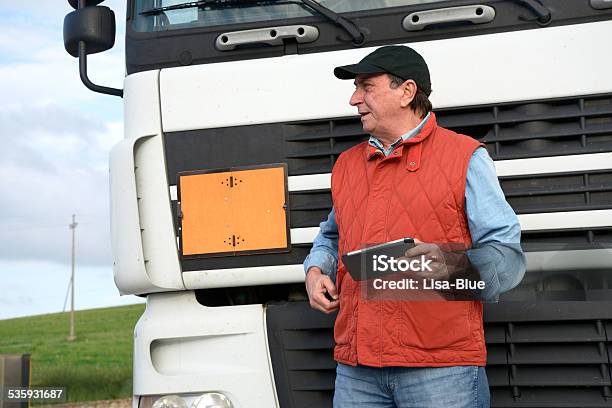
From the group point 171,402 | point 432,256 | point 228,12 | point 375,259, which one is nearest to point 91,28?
point 228,12

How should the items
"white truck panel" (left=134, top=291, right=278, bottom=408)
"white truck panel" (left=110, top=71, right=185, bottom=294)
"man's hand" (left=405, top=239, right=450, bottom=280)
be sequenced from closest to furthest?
"man's hand" (left=405, top=239, right=450, bottom=280) < "white truck panel" (left=134, top=291, right=278, bottom=408) < "white truck panel" (left=110, top=71, right=185, bottom=294)

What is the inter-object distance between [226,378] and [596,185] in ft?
5.76

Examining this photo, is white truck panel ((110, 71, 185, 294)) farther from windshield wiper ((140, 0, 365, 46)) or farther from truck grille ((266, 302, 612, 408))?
truck grille ((266, 302, 612, 408))

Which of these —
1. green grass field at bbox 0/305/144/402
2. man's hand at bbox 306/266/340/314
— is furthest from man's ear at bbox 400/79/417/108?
green grass field at bbox 0/305/144/402

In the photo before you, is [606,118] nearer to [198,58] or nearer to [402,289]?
[402,289]

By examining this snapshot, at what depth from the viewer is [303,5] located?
14.1ft

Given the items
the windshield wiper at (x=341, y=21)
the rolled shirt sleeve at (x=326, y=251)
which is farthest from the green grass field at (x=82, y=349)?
the rolled shirt sleeve at (x=326, y=251)

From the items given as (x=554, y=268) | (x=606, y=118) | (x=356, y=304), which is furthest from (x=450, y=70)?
(x=356, y=304)

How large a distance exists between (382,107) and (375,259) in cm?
61

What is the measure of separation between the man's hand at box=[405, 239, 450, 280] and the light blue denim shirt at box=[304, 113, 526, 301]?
107 mm

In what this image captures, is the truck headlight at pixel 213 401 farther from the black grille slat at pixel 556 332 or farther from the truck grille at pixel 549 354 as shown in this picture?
the black grille slat at pixel 556 332

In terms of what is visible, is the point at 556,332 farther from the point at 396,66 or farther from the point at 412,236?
the point at 396,66

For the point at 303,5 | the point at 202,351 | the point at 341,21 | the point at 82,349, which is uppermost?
the point at 303,5

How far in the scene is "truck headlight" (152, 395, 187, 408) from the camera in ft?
14.0
